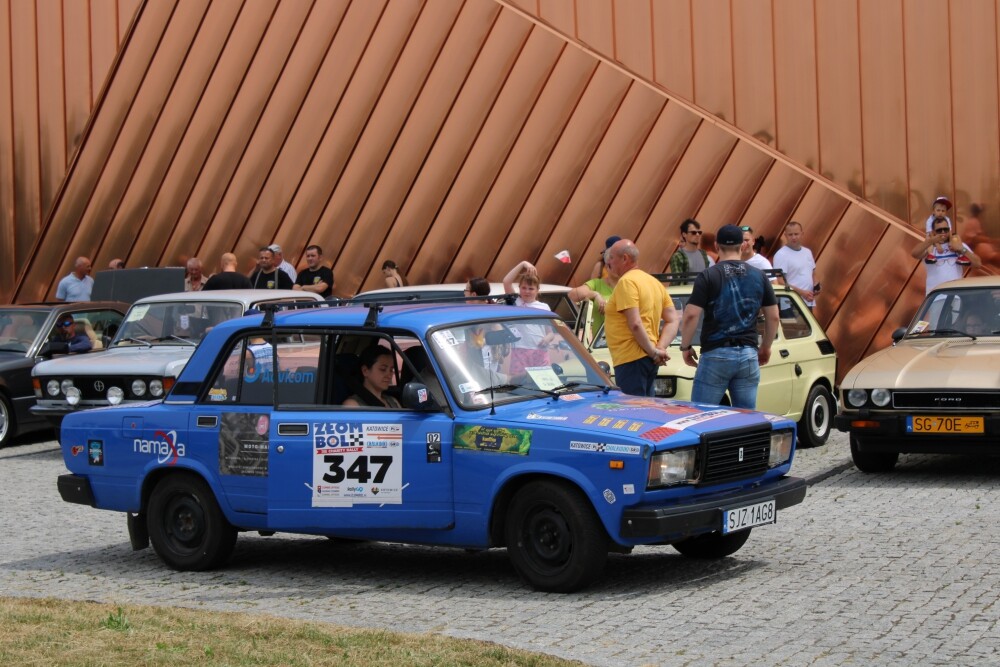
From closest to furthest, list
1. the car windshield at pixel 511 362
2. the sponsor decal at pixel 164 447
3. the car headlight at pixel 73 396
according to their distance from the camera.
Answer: the car windshield at pixel 511 362 < the sponsor decal at pixel 164 447 < the car headlight at pixel 73 396

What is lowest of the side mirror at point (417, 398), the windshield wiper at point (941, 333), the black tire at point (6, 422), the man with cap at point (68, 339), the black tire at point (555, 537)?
the black tire at point (6, 422)

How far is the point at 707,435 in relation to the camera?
7395mm

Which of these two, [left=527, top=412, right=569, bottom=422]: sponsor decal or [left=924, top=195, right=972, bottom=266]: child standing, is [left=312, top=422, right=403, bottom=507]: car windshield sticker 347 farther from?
[left=924, top=195, right=972, bottom=266]: child standing

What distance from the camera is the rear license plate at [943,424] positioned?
1058cm

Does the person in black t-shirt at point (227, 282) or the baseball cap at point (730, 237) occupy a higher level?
the baseball cap at point (730, 237)

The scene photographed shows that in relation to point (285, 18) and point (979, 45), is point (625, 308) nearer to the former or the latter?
point (979, 45)

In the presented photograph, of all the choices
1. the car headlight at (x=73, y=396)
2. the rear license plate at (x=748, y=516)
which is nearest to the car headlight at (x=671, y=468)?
the rear license plate at (x=748, y=516)

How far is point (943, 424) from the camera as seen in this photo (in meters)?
10.7

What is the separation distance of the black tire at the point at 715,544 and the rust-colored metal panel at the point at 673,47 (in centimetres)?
1060

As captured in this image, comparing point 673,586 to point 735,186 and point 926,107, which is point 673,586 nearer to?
point 735,186

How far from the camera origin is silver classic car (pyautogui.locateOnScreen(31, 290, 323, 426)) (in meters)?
13.5

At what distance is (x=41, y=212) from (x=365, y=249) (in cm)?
580

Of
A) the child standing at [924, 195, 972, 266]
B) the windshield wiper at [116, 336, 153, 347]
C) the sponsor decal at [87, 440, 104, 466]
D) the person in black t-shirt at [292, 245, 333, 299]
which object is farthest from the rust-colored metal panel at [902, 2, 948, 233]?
the sponsor decal at [87, 440, 104, 466]

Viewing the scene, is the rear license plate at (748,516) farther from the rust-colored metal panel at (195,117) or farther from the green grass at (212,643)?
the rust-colored metal panel at (195,117)
